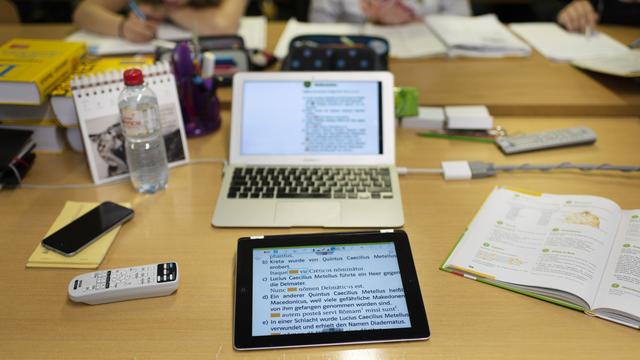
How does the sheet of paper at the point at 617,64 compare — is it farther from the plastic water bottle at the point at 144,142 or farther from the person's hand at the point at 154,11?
the person's hand at the point at 154,11

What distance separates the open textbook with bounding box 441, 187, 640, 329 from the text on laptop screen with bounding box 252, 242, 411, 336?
13cm

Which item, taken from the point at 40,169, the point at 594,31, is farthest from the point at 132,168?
the point at 594,31

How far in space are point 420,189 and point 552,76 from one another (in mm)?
767

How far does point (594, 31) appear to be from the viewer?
194 centimetres

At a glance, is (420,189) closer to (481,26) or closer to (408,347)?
(408,347)

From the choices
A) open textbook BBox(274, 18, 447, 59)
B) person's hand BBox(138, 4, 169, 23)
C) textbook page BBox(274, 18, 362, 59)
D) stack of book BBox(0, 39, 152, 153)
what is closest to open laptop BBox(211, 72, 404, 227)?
stack of book BBox(0, 39, 152, 153)

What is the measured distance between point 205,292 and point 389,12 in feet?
5.01

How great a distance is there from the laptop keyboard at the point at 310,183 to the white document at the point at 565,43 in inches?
39.0

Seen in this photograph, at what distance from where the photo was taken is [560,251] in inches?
35.4

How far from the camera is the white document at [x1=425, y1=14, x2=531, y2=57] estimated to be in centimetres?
175

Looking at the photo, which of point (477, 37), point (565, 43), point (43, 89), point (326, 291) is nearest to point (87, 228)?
point (43, 89)

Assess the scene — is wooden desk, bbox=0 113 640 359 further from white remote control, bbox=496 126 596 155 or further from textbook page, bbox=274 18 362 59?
textbook page, bbox=274 18 362 59

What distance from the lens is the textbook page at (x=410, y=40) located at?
1732 millimetres

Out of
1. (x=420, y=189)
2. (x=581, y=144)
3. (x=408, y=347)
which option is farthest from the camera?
(x=581, y=144)
